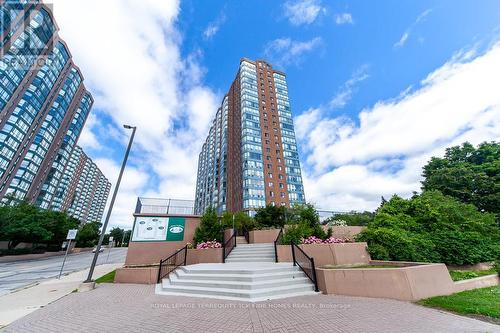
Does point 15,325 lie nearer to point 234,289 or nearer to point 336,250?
point 234,289

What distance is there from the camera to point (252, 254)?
10203 mm

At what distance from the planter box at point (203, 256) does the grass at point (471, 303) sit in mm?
8257

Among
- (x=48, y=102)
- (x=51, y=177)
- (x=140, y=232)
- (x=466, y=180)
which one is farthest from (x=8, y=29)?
(x=466, y=180)

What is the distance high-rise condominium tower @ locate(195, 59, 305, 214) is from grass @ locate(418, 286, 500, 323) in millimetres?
38151

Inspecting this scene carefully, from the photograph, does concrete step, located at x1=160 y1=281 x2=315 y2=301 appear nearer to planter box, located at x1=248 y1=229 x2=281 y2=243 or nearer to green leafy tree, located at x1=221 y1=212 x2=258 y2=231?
planter box, located at x1=248 y1=229 x2=281 y2=243

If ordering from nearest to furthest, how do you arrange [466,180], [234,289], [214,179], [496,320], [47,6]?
[496,320] < [234,289] < [466,180] < [47,6] < [214,179]

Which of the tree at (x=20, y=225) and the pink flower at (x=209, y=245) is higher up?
the tree at (x=20, y=225)

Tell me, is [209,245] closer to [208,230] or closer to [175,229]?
[208,230]

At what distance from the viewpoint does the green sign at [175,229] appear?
39.4 ft

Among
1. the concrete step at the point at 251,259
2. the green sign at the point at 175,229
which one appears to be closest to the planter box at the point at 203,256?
the concrete step at the point at 251,259

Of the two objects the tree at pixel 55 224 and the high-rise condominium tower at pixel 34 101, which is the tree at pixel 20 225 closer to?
the tree at pixel 55 224

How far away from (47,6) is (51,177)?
47.4 metres

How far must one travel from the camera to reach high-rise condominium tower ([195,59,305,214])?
46469mm

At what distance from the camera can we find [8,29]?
40.4m
